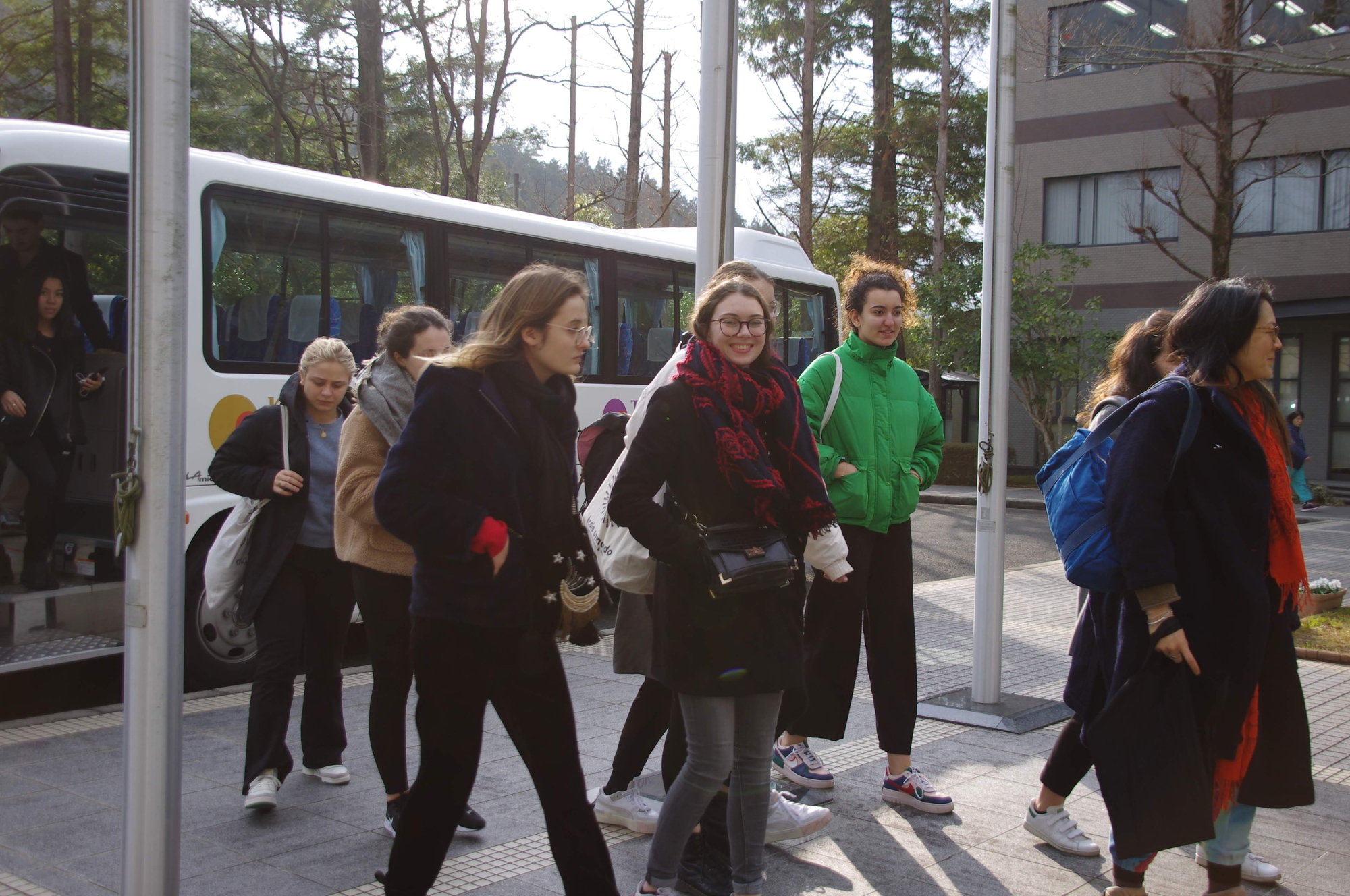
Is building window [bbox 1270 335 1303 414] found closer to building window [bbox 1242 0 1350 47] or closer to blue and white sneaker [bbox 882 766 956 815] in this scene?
building window [bbox 1242 0 1350 47]

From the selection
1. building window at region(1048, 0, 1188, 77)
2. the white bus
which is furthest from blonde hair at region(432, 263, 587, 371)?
building window at region(1048, 0, 1188, 77)

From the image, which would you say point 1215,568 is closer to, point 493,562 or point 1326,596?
point 493,562

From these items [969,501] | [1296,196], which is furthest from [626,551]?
[1296,196]

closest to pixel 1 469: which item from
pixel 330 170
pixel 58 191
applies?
pixel 58 191

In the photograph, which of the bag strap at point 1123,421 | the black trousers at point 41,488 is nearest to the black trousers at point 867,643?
the bag strap at point 1123,421

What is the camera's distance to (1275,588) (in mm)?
3439

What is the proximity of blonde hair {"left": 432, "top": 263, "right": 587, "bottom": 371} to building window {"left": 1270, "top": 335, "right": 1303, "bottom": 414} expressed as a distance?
25.7 m

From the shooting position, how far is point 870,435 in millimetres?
4465

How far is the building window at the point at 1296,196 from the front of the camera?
78.5 ft

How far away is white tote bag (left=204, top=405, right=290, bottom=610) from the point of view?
14.6 feet

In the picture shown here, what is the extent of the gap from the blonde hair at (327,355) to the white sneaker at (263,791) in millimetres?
1527

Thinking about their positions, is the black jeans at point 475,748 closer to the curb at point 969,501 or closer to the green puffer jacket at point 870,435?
the green puffer jacket at point 870,435

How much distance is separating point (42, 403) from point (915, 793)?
5.09m

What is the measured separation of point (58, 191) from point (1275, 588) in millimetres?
6326
